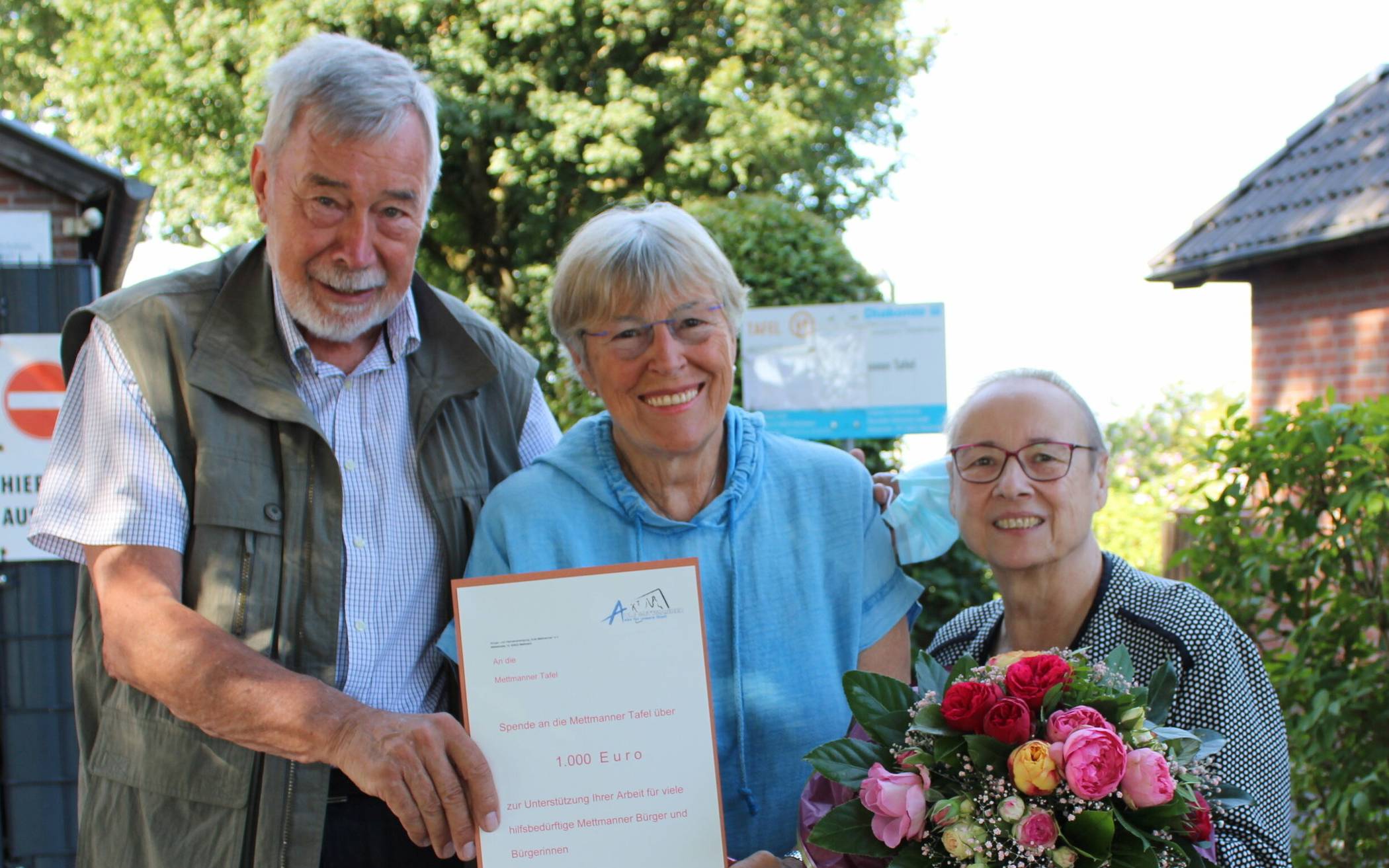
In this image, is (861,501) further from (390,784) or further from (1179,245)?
(1179,245)

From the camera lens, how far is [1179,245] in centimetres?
1137

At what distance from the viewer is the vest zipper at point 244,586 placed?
2391 millimetres

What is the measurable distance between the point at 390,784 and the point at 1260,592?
3.46 meters

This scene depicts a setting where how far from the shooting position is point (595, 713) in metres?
2.14

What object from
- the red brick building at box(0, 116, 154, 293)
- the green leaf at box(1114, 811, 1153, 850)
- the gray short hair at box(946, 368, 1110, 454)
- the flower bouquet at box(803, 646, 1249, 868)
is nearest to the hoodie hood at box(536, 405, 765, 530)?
the gray short hair at box(946, 368, 1110, 454)

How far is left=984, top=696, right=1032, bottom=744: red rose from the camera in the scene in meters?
1.83

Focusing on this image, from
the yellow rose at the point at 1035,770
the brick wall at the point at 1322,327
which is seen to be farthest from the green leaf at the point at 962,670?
the brick wall at the point at 1322,327

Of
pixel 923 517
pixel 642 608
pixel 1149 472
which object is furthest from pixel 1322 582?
pixel 1149 472

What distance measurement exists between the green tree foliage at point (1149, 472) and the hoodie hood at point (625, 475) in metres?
8.86

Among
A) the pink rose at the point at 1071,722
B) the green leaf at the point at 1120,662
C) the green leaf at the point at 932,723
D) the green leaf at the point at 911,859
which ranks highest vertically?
the green leaf at the point at 1120,662

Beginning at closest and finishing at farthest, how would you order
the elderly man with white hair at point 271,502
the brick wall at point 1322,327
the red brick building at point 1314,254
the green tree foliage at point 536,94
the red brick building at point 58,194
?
the elderly man with white hair at point 271,502 < the red brick building at point 58,194 < the red brick building at point 1314,254 < the brick wall at point 1322,327 < the green tree foliage at point 536,94

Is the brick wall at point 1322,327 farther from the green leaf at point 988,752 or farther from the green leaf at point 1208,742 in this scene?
the green leaf at point 988,752

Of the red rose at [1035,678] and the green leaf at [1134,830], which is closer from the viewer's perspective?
the green leaf at [1134,830]

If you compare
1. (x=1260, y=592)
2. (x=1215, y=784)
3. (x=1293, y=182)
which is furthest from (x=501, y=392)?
(x=1293, y=182)
